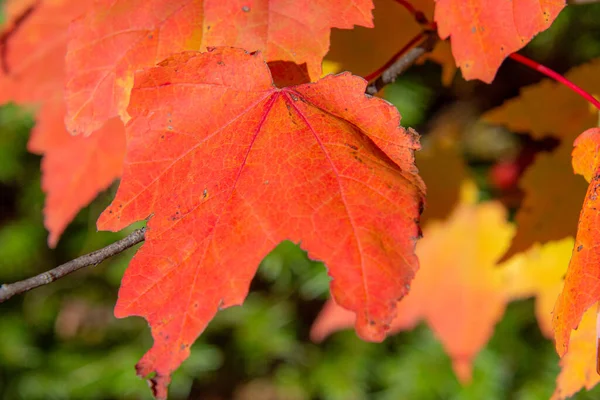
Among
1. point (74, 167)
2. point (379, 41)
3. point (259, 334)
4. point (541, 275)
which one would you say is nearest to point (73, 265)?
point (74, 167)

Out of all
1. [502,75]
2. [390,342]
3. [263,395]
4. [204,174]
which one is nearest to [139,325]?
[263,395]

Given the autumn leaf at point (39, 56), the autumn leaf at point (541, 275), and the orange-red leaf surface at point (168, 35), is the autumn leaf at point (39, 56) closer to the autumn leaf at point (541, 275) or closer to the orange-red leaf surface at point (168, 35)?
the orange-red leaf surface at point (168, 35)

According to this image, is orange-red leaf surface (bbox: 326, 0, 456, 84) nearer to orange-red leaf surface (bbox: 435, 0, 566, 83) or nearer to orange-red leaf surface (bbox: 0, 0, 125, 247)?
orange-red leaf surface (bbox: 435, 0, 566, 83)

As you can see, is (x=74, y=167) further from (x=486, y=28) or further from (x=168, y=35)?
(x=486, y=28)

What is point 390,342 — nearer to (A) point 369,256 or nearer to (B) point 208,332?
(B) point 208,332

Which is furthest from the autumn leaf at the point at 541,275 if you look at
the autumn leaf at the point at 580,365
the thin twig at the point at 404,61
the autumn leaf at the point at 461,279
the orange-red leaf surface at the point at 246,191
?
the orange-red leaf surface at the point at 246,191

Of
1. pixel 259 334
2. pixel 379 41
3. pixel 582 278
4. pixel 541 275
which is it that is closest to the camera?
pixel 582 278

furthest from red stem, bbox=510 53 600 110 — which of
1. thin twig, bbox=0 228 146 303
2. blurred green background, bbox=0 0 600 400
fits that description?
blurred green background, bbox=0 0 600 400
